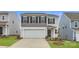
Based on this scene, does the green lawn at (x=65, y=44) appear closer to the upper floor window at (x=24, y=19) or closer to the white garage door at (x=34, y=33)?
the white garage door at (x=34, y=33)

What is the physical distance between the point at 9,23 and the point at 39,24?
0.67 meters

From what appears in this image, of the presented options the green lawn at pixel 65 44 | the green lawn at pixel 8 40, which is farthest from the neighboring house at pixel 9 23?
the green lawn at pixel 65 44

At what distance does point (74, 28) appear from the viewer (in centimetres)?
1027

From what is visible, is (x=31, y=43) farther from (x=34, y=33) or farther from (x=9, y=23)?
(x=9, y=23)

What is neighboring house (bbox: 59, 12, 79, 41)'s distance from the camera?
10.3m

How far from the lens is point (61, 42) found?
10.3 meters

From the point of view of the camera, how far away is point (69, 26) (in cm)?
1031

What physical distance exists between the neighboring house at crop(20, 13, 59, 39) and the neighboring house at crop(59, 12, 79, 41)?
0.13 meters

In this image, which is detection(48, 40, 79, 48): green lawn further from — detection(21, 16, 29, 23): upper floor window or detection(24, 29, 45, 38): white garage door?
detection(21, 16, 29, 23): upper floor window

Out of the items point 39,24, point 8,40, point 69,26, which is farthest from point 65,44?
point 8,40
